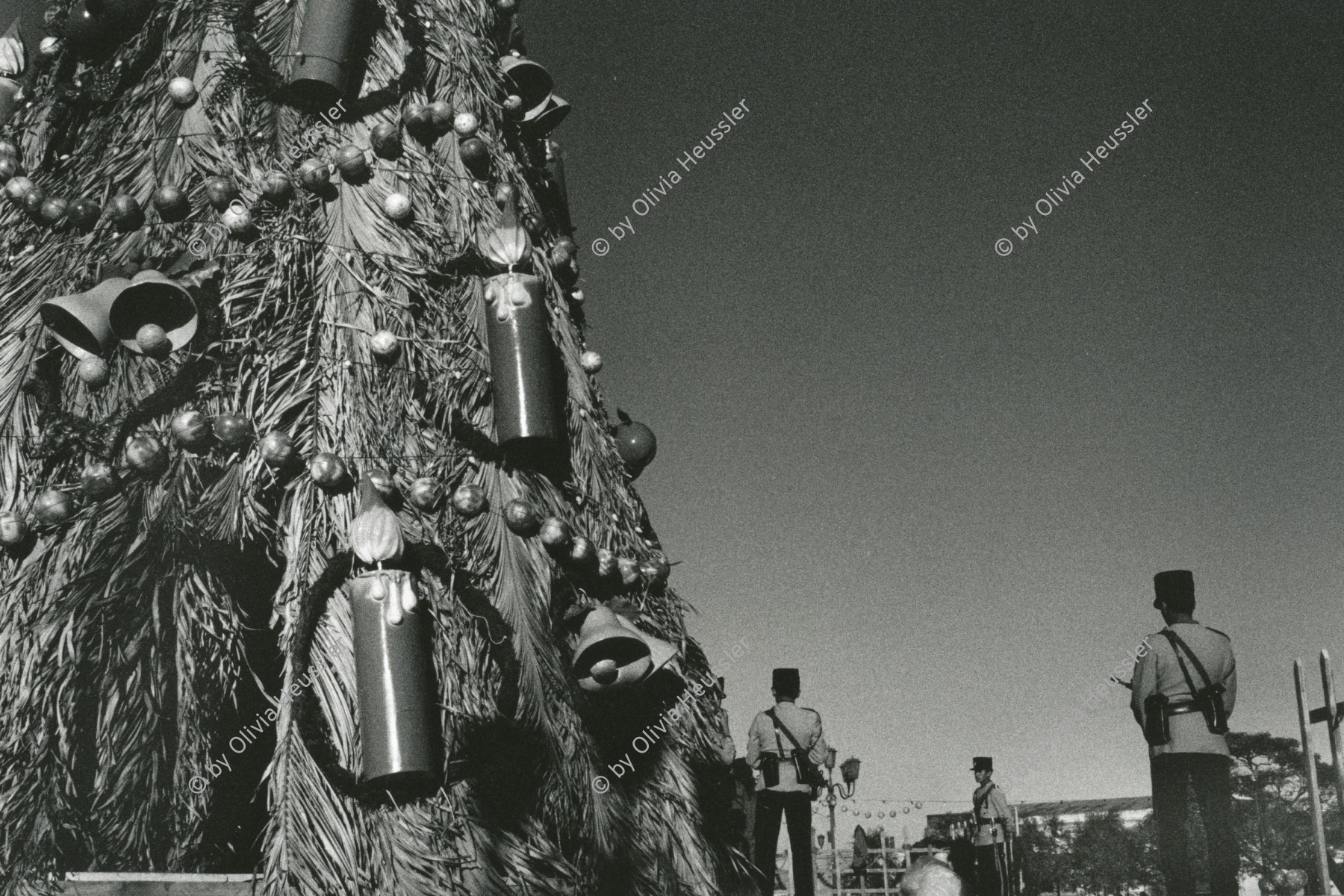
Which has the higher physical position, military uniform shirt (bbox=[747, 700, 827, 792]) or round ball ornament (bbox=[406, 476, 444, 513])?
round ball ornament (bbox=[406, 476, 444, 513])

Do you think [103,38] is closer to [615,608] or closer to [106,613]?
[106,613]

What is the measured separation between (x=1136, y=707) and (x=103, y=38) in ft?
13.4

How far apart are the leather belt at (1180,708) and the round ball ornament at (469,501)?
2.79 meters

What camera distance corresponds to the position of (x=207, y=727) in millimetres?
3018

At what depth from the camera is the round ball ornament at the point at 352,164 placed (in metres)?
2.81

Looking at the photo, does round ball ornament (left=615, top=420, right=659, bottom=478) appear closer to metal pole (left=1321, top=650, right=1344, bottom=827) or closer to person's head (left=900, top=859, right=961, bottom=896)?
person's head (left=900, top=859, right=961, bottom=896)

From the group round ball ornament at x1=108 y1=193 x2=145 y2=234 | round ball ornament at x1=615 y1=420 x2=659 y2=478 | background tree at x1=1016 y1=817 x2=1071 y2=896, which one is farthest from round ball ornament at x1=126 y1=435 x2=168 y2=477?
background tree at x1=1016 y1=817 x2=1071 y2=896

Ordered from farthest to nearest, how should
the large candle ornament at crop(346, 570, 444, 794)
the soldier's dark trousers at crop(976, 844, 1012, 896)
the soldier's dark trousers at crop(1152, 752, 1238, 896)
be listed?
the soldier's dark trousers at crop(976, 844, 1012, 896), the soldier's dark trousers at crop(1152, 752, 1238, 896), the large candle ornament at crop(346, 570, 444, 794)

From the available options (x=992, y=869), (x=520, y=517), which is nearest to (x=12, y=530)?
(x=520, y=517)

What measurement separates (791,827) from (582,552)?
4427mm

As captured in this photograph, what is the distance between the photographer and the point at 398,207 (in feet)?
9.23

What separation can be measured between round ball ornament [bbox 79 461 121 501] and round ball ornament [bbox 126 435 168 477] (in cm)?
5

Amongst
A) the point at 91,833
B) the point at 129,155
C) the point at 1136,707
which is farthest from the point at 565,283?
the point at 1136,707

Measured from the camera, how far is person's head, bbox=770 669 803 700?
6836 mm
